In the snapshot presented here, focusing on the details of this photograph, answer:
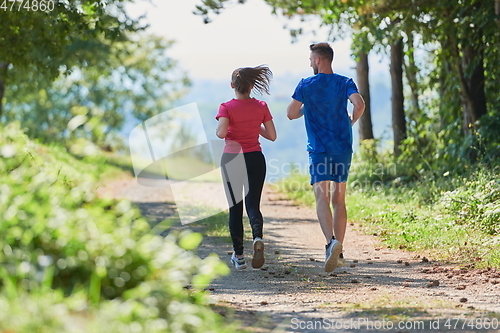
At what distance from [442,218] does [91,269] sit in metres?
7.14

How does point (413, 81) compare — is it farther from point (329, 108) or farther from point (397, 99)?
point (329, 108)

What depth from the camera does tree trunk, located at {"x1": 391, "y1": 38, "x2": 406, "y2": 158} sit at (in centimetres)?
1778

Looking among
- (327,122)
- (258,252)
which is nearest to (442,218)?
(327,122)

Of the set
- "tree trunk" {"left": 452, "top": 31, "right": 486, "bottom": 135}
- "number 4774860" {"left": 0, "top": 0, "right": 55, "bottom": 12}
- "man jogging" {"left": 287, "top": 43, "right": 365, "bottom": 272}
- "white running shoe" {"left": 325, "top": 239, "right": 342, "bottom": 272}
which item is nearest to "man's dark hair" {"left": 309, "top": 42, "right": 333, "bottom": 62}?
"man jogging" {"left": 287, "top": 43, "right": 365, "bottom": 272}

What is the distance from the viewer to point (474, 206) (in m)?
9.52

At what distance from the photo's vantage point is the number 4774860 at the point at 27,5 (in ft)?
33.1

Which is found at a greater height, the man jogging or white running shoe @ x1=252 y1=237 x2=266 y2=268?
the man jogging

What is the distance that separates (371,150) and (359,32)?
400 centimetres

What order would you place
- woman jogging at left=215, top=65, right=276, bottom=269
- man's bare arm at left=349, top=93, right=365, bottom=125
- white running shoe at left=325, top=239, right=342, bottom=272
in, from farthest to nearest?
woman jogging at left=215, top=65, right=276, bottom=269, man's bare arm at left=349, top=93, right=365, bottom=125, white running shoe at left=325, top=239, right=342, bottom=272

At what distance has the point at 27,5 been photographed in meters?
10.5

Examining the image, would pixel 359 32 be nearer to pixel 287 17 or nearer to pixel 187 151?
pixel 287 17

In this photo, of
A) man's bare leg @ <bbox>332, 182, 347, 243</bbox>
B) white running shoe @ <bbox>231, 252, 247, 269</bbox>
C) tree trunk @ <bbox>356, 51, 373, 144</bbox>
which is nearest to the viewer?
man's bare leg @ <bbox>332, 182, 347, 243</bbox>

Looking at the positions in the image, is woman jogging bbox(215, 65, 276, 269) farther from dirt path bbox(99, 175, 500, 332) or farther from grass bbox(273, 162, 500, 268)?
grass bbox(273, 162, 500, 268)

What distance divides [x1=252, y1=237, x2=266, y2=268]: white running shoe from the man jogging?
688 mm
